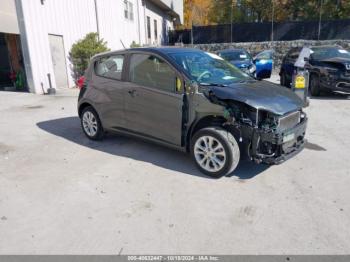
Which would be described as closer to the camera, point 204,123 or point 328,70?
point 204,123

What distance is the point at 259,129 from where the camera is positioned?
146 inches

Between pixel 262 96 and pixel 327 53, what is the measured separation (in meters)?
7.35

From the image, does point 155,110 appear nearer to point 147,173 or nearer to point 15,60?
point 147,173

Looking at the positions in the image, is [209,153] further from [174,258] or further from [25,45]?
[25,45]

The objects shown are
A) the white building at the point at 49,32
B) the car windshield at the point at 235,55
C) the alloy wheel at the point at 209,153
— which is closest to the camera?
the alloy wheel at the point at 209,153

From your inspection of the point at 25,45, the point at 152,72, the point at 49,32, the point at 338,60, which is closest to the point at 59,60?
the point at 49,32

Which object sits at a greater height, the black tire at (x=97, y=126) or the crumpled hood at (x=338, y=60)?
the crumpled hood at (x=338, y=60)

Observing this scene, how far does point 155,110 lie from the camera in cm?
455

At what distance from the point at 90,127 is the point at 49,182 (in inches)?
71.4

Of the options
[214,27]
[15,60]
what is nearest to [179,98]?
[15,60]

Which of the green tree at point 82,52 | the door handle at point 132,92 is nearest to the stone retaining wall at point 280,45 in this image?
the green tree at point 82,52

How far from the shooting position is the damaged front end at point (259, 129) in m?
3.72

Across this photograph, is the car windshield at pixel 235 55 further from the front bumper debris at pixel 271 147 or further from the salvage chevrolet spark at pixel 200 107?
the front bumper debris at pixel 271 147

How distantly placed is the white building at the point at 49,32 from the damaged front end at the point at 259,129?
4.79 meters
